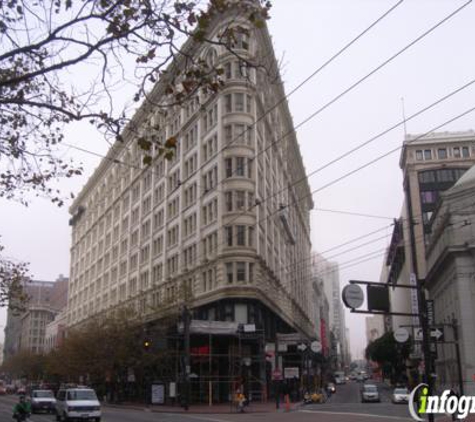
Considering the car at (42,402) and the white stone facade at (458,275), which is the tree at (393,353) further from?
the car at (42,402)

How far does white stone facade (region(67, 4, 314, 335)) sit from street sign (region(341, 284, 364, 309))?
47.6 feet

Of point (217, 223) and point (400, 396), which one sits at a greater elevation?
point (217, 223)

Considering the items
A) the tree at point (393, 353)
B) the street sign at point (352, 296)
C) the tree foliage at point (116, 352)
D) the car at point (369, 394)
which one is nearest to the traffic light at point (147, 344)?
the tree foliage at point (116, 352)

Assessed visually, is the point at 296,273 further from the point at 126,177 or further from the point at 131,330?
the point at 131,330

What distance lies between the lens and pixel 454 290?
65562 mm

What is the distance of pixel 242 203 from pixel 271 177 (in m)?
14.3

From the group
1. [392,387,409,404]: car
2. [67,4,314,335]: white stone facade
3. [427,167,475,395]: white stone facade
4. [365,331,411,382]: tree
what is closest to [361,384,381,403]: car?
[392,387,409,404]: car

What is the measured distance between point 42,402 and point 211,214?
70.8 feet

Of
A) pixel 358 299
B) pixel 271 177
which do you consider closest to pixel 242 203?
pixel 271 177

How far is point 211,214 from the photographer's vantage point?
56.2 m

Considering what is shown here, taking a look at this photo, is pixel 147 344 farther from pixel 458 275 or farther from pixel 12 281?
pixel 458 275

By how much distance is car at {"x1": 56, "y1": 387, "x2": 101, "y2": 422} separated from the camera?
31.0 m

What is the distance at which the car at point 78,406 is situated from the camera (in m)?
31.0

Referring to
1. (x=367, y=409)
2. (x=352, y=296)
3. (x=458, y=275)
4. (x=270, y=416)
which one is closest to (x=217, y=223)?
(x=367, y=409)
